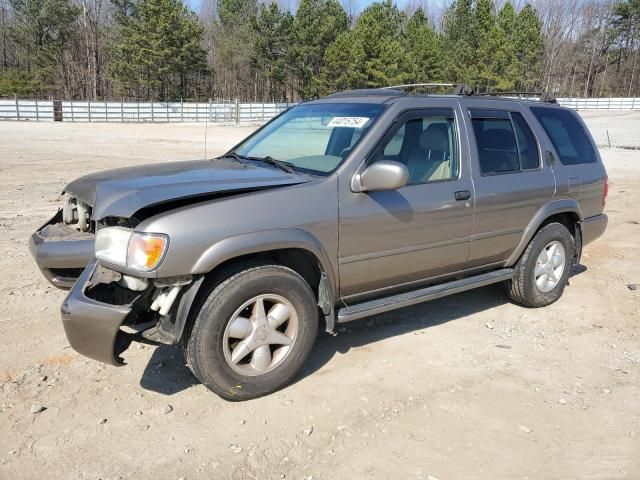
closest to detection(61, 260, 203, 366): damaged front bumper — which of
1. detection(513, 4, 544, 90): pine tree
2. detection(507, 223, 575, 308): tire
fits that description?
→ detection(507, 223, 575, 308): tire

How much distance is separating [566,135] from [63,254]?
14.7 ft

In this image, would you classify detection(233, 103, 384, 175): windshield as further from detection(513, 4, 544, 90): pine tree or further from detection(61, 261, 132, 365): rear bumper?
detection(513, 4, 544, 90): pine tree

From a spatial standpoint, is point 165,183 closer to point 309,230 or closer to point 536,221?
point 309,230

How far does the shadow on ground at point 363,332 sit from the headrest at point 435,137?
1.50 m

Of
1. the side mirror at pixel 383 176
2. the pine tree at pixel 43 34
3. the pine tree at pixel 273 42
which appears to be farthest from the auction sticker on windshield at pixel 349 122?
the pine tree at pixel 43 34

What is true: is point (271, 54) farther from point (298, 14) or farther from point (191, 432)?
point (191, 432)

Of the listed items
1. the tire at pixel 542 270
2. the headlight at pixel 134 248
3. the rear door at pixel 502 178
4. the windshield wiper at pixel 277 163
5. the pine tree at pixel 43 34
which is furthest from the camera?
the pine tree at pixel 43 34

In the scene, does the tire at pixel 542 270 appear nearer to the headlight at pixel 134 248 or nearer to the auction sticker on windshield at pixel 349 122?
the auction sticker on windshield at pixel 349 122

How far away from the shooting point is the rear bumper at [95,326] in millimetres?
3049

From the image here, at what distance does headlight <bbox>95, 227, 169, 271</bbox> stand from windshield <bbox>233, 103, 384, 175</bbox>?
1221 mm

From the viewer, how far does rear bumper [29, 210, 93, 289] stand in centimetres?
383

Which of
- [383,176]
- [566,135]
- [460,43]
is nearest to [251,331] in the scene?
[383,176]

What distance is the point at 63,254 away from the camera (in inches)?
152

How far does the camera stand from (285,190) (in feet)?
11.4
